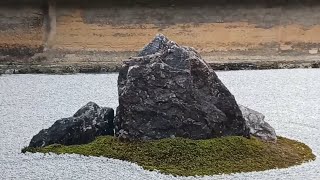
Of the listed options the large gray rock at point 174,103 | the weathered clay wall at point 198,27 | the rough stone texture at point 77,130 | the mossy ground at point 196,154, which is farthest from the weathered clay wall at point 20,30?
the large gray rock at point 174,103

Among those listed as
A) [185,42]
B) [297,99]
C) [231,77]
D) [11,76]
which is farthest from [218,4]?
[11,76]

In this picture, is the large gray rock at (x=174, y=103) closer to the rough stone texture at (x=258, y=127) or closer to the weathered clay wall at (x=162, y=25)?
the rough stone texture at (x=258, y=127)

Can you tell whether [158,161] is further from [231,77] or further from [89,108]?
[231,77]

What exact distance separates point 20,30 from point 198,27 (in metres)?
3.03

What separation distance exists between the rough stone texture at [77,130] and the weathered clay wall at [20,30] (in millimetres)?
5174

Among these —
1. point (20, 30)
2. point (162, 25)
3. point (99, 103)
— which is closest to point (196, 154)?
point (99, 103)

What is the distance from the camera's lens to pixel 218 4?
11008 mm

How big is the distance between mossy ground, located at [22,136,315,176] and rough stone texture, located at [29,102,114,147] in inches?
3.7

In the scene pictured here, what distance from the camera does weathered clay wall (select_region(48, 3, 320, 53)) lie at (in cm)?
1088

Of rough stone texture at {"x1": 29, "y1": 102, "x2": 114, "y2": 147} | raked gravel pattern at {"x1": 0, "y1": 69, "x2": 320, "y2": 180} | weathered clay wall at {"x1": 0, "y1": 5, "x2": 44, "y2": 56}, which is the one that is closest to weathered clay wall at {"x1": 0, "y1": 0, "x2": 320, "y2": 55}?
weathered clay wall at {"x1": 0, "y1": 5, "x2": 44, "y2": 56}

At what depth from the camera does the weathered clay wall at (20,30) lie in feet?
35.4

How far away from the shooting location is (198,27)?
1103 cm

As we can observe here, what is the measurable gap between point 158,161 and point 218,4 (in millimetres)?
6110

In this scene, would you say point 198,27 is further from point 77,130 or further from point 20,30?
point 77,130
